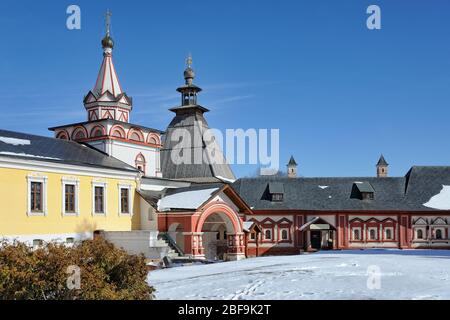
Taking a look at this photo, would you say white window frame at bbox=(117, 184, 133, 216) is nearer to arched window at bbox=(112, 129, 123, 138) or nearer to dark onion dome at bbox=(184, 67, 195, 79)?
arched window at bbox=(112, 129, 123, 138)

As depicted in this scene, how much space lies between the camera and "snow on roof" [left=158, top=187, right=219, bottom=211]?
27198mm

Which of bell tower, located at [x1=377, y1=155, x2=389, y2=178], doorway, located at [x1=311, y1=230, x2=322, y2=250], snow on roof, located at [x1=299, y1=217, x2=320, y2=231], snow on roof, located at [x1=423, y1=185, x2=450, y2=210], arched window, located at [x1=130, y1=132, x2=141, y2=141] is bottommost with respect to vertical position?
doorway, located at [x1=311, y1=230, x2=322, y2=250]

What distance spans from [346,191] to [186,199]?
17.4 m

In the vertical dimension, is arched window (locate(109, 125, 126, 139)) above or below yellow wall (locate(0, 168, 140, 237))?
above

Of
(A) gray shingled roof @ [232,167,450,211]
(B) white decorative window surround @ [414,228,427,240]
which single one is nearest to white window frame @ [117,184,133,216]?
(A) gray shingled roof @ [232,167,450,211]

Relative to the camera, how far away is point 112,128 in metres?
30.7

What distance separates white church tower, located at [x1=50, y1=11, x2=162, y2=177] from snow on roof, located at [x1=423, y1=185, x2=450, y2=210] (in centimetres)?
2023

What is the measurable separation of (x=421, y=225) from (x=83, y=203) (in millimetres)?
25330

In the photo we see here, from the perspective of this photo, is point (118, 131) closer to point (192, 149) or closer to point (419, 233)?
point (192, 149)

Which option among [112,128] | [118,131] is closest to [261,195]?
[118,131]
